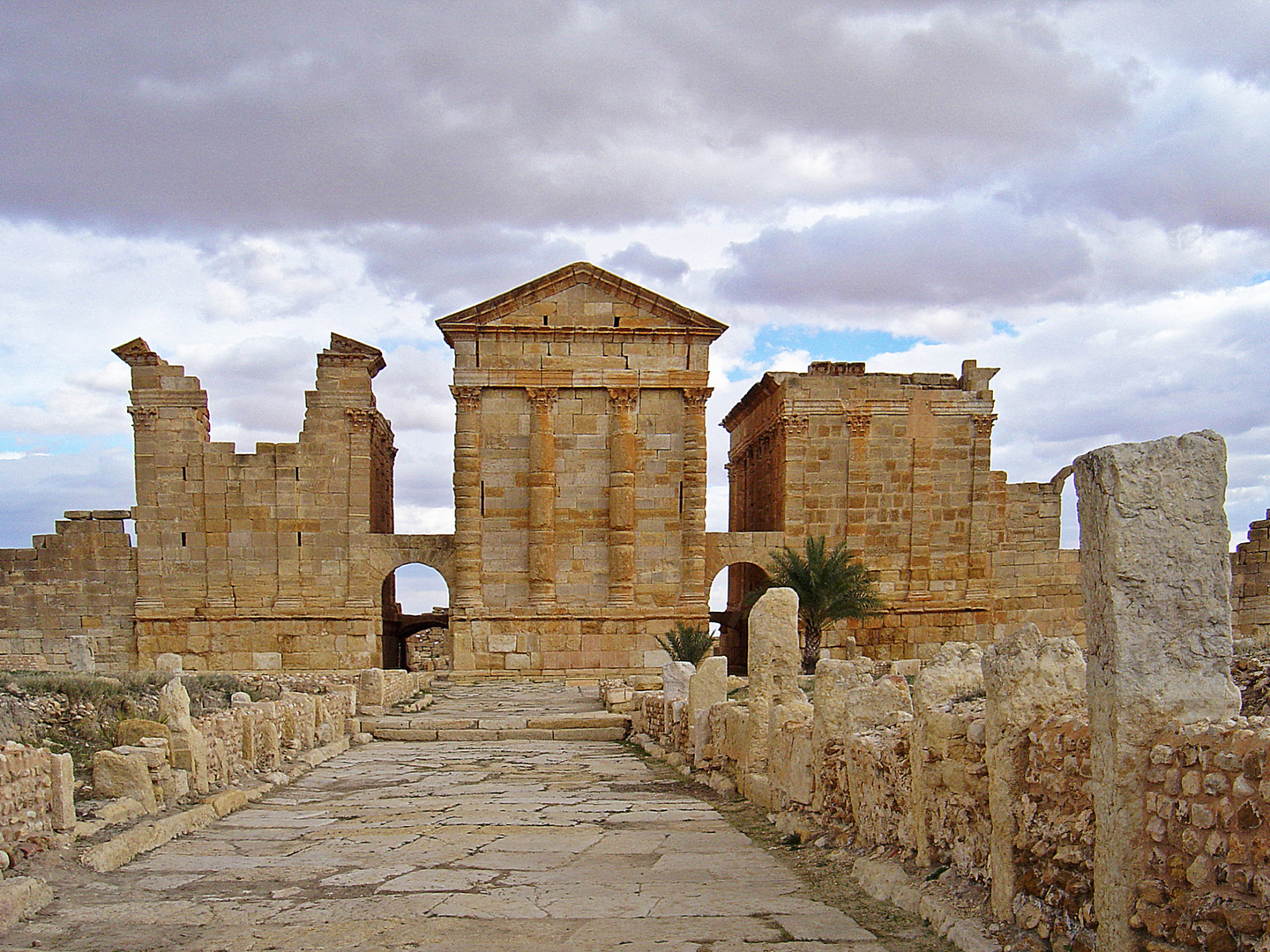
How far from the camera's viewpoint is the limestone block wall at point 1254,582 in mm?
26562

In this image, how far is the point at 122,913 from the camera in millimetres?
6164

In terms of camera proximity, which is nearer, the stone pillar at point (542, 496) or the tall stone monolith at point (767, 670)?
the tall stone monolith at point (767, 670)

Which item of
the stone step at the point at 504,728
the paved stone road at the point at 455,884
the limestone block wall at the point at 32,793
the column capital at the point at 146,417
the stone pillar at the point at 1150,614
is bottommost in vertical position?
the stone step at the point at 504,728

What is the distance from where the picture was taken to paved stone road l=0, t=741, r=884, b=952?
18.3 ft

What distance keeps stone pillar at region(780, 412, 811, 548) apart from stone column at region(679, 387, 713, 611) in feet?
6.38

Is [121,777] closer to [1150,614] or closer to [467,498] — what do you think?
[1150,614]

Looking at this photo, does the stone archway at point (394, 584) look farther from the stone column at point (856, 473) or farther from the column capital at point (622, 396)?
the stone column at point (856, 473)

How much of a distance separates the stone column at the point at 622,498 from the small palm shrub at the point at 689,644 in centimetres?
176

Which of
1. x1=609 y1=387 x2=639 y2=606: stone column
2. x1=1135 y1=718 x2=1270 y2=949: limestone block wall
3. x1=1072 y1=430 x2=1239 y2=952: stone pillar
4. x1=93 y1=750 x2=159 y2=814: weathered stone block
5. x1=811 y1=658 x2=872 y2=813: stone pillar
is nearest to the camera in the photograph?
x1=1135 y1=718 x2=1270 y2=949: limestone block wall

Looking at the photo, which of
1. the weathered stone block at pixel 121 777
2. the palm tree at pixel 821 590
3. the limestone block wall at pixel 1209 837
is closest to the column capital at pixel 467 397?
the palm tree at pixel 821 590

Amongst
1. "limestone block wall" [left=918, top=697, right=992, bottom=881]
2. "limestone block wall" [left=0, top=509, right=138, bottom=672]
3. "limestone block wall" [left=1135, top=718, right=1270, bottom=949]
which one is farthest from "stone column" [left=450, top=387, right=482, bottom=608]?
"limestone block wall" [left=1135, top=718, right=1270, bottom=949]

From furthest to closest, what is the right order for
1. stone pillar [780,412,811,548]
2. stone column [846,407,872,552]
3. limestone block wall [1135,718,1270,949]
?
stone column [846,407,872,552] → stone pillar [780,412,811,548] → limestone block wall [1135,718,1270,949]

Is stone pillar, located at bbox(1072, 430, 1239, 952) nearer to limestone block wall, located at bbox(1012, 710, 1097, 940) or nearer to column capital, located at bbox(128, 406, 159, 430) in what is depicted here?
limestone block wall, located at bbox(1012, 710, 1097, 940)

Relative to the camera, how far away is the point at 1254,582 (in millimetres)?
26781
